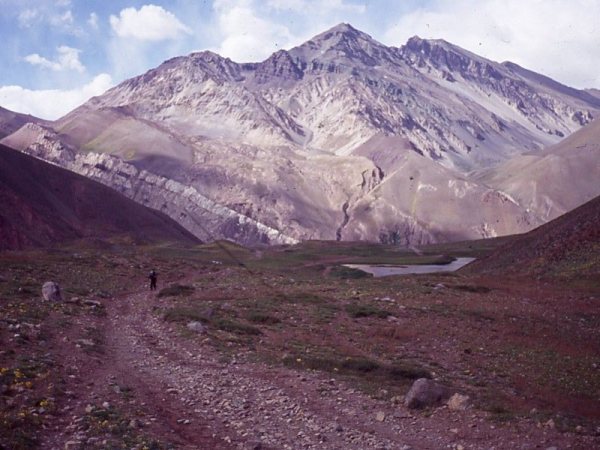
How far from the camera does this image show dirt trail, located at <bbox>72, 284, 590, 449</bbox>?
46.8 feet

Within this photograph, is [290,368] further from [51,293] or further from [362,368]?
[51,293]

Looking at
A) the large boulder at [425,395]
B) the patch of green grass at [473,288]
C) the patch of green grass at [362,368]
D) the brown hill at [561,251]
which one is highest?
the brown hill at [561,251]

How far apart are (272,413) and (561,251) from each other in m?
41.9

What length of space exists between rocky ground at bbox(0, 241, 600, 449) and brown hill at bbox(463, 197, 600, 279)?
8475mm

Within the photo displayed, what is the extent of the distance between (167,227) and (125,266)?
292 feet

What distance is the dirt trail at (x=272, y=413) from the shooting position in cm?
1426

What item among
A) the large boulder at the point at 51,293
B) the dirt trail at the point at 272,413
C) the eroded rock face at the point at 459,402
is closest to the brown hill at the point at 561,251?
the eroded rock face at the point at 459,402

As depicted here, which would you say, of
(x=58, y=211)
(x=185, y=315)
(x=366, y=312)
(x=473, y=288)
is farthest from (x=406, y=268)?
(x=185, y=315)

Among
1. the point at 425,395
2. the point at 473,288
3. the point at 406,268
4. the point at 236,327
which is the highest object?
the point at 473,288

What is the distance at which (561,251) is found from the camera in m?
51.7

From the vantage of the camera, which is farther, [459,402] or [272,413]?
[459,402]

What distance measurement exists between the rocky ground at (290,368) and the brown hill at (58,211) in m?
55.6

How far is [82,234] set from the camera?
A: 10594cm

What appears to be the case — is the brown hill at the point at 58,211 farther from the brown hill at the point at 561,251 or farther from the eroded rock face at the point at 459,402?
the eroded rock face at the point at 459,402
